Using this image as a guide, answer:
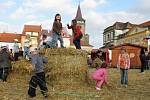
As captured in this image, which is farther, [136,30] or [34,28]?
[34,28]

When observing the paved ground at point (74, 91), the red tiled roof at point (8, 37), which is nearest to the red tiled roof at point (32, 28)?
the red tiled roof at point (8, 37)

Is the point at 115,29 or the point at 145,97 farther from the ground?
the point at 115,29

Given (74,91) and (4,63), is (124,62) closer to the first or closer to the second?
(74,91)

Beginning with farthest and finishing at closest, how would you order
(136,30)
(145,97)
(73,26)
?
1. (136,30)
2. (73,26)
3. (145,97)

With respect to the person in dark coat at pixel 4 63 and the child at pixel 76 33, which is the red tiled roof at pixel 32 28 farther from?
the child at pixel 76 33

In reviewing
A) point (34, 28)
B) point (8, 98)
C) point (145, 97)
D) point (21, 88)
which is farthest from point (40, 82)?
point (34, 28)

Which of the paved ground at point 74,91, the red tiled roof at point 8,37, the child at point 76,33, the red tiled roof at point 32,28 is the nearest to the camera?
the paved ground at point 74,91

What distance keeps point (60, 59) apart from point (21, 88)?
75.2 inches

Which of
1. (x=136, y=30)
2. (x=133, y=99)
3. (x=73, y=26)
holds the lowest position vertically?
(x=133, y=99)

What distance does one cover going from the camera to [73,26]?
1739 cm

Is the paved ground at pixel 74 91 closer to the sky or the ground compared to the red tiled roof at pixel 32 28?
closer to the ground

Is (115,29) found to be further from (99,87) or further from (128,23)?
(99,87)

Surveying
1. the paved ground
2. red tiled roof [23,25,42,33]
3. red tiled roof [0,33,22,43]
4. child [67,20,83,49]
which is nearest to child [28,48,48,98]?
the paved ground

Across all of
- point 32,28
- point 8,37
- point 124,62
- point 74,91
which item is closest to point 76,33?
point 124,62
